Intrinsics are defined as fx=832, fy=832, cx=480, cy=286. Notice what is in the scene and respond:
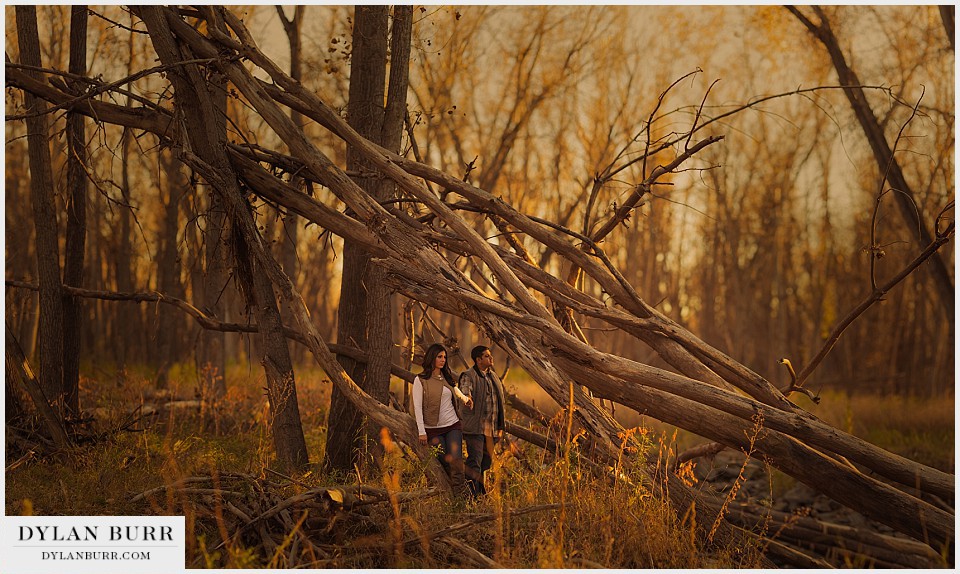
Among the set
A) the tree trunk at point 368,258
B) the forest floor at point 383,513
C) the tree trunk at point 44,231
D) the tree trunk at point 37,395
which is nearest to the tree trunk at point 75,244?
the tree trunk at point 44,231

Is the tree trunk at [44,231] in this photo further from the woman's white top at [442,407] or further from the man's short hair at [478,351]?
the man's short hair at [478,351]

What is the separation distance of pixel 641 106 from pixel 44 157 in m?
13.3

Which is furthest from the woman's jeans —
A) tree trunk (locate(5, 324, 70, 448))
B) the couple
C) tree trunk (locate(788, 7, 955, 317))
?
tree trunk (locate(788, 7, 955, 317))

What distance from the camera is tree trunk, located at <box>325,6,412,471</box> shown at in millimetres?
7750

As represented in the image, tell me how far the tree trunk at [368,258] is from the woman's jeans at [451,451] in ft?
3.17

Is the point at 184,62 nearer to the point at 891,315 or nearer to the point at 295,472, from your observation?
the point at 295,472

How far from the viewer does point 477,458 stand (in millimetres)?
6934

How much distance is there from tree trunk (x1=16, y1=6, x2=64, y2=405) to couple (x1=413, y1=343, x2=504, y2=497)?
13.1 ft

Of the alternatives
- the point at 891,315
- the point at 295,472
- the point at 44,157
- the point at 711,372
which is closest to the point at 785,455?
the point at 711,372

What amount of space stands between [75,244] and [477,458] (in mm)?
5207

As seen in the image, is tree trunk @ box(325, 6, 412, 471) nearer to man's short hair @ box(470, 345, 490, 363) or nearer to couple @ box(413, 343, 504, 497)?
couple @ box(413, 343, 504, 497)

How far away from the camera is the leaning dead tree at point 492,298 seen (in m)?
6.06

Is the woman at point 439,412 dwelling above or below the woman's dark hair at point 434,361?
below

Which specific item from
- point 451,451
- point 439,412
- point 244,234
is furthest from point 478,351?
point 244,234
